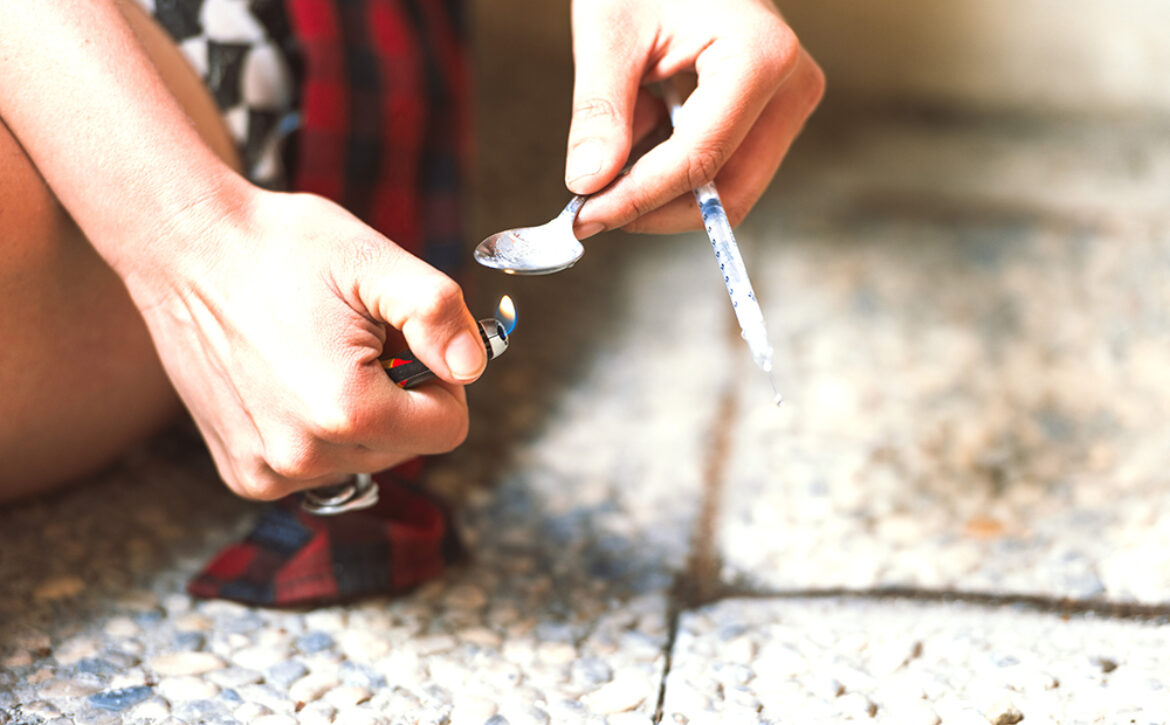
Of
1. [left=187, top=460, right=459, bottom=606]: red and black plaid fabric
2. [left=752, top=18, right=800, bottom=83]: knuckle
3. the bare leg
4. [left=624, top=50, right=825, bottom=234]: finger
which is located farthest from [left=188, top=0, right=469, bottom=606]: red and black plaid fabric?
[left=752, top=18, right=800, bottom=83]: knuckle

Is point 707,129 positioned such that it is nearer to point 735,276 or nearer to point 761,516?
point 735,276

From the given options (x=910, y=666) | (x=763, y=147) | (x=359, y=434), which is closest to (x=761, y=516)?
(x=910, y=666)

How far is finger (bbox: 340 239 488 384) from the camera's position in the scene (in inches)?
24.0

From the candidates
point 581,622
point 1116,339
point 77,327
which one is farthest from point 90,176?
point 1116,339

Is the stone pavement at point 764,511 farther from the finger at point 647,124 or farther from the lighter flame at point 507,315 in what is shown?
the finger at point 647,124

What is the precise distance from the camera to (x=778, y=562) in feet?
3.01

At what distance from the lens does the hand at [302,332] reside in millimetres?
620

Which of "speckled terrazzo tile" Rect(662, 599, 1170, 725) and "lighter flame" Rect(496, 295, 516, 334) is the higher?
"lighter flame" Rect(496, 295, 516, 334)

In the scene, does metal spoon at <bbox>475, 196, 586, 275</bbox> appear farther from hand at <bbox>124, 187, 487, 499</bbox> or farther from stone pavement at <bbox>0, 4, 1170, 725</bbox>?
stone pavement at <bbox>0, 4, 1170, 725</bbox>

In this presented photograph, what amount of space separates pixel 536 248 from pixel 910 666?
41cm

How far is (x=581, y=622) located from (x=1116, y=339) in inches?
30.6

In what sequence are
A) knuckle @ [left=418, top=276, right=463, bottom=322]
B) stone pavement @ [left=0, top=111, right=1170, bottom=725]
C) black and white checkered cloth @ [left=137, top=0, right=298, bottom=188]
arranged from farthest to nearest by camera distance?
1. black and white checkered cloth @ [left=137, top=0, right=298, bottom=188]
2. stone pavement @ [left=0, top=111, right=1170, bottom=725]
3. knuckle @ [left=418, top=276, right=463, bottom=322]

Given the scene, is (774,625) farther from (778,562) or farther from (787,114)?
(787,114)

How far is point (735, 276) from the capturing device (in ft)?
2.13
